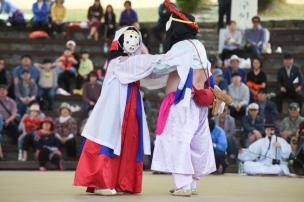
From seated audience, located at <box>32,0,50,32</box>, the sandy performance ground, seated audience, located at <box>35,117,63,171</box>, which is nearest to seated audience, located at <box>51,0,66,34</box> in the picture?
seated audience, located at <box>32,0,50,32</box>

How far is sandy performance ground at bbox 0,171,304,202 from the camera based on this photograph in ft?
38.9

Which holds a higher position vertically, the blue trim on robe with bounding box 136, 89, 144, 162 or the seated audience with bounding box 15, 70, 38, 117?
the seated audience with bounding box 15, 70, 38, 117

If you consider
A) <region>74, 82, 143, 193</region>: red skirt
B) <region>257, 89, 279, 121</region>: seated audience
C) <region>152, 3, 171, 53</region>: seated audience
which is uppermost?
<region>152, 3, 171, 53</region>: seated audience

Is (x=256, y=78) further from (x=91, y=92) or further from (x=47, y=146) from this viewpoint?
(x=47, y=146)

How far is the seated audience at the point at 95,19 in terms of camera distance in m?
25.1

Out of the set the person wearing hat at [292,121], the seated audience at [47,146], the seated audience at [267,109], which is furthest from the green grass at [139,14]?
the seated audience at [47,146]

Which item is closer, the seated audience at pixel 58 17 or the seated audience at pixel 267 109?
the seated audience at pixel 267 109

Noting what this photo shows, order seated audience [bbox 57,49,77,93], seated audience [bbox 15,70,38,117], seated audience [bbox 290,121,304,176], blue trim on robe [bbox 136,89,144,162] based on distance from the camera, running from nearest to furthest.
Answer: blue trim on robe [bbox 136,89,144,162] → seated audience [bbox 290,121,304,176] → seated audience [bbox 15,70,38,117] → seated audience [bbox 57,49,77,93]

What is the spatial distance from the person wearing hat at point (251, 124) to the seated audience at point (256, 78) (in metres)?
1.41

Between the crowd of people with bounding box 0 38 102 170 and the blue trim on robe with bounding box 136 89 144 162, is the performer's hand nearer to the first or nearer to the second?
the blue trim on robe with bounding box 136 89 144 162

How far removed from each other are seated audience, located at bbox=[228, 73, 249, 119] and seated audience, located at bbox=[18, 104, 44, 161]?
11.6ft

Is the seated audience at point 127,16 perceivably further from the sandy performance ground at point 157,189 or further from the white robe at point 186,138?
the white robe at point 186,138

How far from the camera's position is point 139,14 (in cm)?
2941

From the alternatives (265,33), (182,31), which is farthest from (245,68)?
(182,31)
